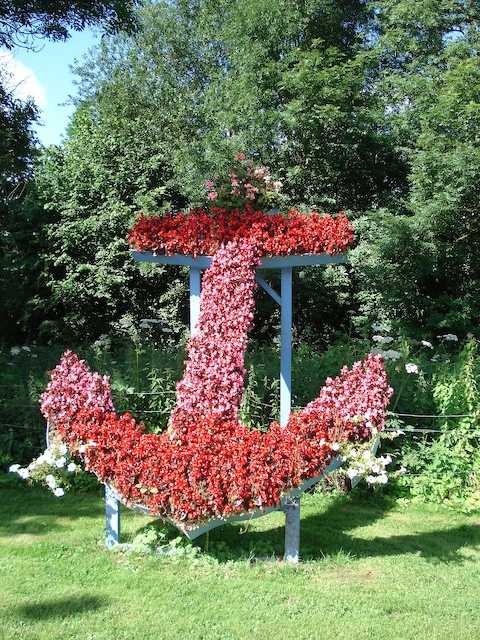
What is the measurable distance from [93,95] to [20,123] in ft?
33.0

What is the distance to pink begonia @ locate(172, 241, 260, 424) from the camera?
420cm

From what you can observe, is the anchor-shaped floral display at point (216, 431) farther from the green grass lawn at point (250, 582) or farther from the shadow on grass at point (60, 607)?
the shadow on grass at point (60, 607)

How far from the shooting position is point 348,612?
141 inches

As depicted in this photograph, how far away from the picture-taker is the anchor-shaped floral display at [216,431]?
3809 mm

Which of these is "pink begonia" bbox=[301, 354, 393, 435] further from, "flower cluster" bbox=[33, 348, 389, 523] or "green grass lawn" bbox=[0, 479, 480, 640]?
"green grass lawn" bbox=[0, 479, 480, 640]

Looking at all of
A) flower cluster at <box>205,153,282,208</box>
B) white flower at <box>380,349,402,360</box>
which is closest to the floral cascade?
flower cluster at <box>205,153,282,208</box>

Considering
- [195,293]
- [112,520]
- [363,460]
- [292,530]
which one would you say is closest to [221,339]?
A: [195,293]

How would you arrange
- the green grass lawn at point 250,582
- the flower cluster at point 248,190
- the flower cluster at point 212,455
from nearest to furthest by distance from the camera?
the green grass lawn at point 250,582
the flower cluster at point 212,455
the flower cluster at point 248,190

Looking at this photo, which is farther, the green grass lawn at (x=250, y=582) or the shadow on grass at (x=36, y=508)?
the shadow on grass at (x=36, y=508)

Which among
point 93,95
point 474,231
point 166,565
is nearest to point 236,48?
point 474,231

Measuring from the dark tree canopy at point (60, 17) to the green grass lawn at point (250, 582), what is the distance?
248 inches

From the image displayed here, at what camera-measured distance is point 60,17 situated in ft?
28.6

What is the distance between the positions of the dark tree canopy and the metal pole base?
22.3ft

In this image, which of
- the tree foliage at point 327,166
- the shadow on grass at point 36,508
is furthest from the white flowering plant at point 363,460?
the tree foliage at point 327,166
